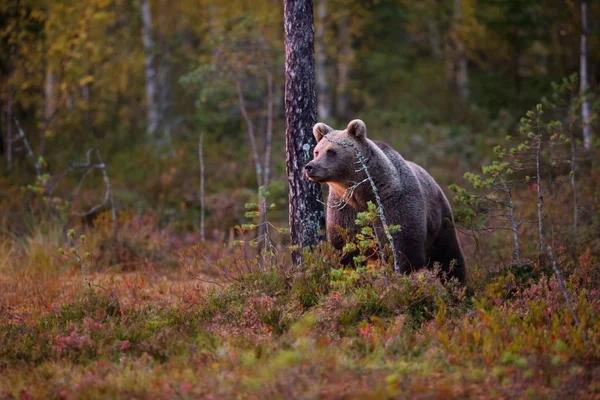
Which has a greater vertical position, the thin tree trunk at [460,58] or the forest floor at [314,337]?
the thin tree trunk at [460,58]

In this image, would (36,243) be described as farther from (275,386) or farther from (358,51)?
(358,51)

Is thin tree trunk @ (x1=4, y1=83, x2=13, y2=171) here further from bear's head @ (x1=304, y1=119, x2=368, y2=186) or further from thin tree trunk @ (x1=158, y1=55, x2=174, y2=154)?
bear's head @ (x1=304, y1=119, x2=368, y2=186)

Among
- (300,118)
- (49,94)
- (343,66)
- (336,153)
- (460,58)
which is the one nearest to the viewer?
(336,153)

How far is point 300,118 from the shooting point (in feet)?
25.1

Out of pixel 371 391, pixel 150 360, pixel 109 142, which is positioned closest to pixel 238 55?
pixel 109 142

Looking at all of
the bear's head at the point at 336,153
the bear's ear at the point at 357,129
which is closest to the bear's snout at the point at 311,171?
the bear's head at the point at 336,153

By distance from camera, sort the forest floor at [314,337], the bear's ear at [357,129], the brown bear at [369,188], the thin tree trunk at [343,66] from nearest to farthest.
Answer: the forest floor at [314,337] < the brown bear at [369,188] < the bear's ear at [357,129] < the thin tree trunk at [343,66]

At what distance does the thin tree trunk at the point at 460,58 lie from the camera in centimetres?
2317

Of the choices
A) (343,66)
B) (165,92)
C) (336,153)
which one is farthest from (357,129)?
(343,66)

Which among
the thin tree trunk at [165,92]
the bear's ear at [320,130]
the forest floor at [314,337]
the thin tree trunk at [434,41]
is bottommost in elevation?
the forest floor at [314,337]

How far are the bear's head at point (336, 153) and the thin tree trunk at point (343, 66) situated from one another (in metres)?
13.4

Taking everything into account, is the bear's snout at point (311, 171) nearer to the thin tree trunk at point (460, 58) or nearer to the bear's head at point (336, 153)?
the bear's head at point (336, 153)

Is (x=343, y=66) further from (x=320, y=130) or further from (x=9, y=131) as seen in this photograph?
(x=320, y=130)

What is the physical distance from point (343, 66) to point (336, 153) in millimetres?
17535
